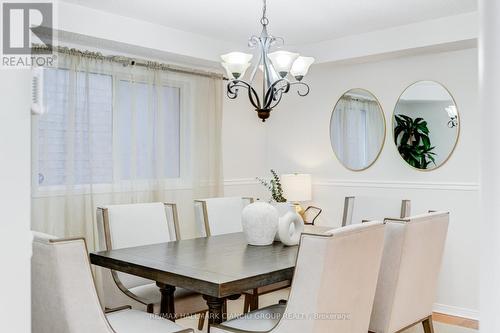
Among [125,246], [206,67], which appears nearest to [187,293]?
[125,246]

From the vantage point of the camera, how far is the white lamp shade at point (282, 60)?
2.94m

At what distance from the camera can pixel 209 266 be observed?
2324 millimetres

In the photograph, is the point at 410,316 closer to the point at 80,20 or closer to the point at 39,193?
the point at 39,193

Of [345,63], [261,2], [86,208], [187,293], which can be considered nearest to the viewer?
[187,293]

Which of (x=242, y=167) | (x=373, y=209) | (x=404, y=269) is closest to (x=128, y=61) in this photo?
(x=242, y=167)

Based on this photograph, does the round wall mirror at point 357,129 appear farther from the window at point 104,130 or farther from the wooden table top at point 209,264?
the wooden table top at point 209,264

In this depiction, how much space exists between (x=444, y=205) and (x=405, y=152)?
590mm

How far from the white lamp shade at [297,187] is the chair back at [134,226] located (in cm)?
175

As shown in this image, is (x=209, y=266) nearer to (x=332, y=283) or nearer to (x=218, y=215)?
(x=332, y=283)

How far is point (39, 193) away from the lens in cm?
349

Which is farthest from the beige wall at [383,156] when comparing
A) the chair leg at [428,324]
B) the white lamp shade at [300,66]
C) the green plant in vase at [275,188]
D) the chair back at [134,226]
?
the chair back at [134,226]

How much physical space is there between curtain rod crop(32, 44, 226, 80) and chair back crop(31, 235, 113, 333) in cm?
217

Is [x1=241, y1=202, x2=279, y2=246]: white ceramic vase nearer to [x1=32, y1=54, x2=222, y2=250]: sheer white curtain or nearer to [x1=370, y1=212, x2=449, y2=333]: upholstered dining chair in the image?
[x1=370, y1=212, x2=449, y2=333]: upholstered dining chair

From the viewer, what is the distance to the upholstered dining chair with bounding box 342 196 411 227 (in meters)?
3.58
